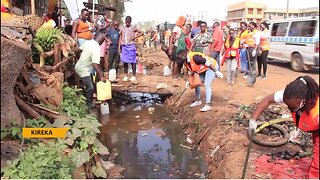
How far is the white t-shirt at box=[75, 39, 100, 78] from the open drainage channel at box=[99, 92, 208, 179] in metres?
1.28

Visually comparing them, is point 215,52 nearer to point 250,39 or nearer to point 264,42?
point 250,39

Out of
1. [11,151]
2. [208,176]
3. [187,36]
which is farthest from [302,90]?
[187,36]

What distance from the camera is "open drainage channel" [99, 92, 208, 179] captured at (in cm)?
527

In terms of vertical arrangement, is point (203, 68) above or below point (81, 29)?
below

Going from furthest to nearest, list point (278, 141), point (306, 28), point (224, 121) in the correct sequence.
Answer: point (306, 28) → point (224, 121) → point (278, 141)

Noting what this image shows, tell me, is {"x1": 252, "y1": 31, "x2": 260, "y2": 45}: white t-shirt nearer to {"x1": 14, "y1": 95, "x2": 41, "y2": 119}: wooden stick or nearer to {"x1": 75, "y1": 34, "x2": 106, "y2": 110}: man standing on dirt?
{"x1": 75, "y1": 34, "x2": 106, "y2": 110}: man standing on dirt

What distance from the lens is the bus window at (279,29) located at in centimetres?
1212

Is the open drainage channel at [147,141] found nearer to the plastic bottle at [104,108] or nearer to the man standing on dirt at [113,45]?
the plastic bottle at [104,108]

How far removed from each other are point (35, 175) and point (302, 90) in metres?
2.67

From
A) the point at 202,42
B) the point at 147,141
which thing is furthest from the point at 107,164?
the point at 202,42

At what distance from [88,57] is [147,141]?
77.0 inches

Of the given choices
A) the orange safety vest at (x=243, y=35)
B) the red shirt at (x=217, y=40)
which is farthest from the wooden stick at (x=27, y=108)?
the orange safety vest at (x=243, y=35)

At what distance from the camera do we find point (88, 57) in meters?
6.55

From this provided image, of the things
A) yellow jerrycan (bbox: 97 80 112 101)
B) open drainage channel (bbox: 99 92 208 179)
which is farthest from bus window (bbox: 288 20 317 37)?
yellow jerrycan (bbox: 97 80 112 101)
